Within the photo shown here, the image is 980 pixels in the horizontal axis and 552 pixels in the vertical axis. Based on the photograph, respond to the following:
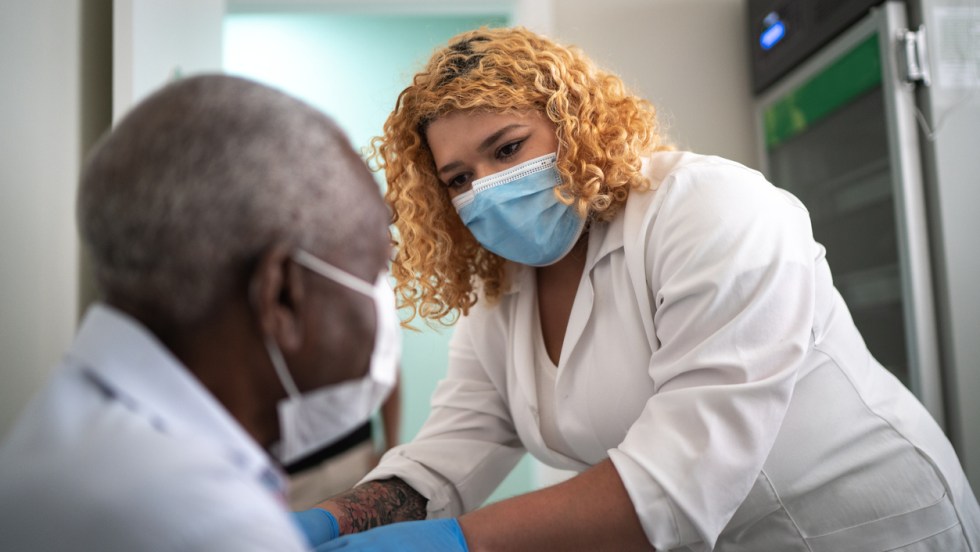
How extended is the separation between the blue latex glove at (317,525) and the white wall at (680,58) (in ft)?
6.00

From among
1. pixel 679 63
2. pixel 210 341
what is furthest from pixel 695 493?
pixel 679 63

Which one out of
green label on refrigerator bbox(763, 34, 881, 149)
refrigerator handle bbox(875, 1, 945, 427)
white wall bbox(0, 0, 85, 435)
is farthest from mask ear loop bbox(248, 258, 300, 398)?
green label on refrigerator bbox(763, 34, 881, 149)

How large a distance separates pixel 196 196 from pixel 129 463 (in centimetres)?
20

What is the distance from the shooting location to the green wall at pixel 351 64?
11.1 feet

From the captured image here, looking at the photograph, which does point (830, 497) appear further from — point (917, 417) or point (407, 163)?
point (407, 163)

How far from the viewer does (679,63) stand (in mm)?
2551

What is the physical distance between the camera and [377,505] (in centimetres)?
123

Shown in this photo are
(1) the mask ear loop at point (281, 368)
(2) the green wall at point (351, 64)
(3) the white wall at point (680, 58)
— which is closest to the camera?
(1) the mask ear loop at point (281, 368)

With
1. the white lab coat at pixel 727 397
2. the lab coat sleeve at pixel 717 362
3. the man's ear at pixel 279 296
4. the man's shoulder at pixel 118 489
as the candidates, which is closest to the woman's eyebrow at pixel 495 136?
the white lab coat at pixel 727 397

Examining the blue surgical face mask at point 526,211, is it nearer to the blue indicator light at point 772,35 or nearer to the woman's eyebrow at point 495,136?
the woman's eyebrow at point 495,136

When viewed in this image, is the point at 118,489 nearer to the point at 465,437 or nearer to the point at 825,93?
the point at 465,437

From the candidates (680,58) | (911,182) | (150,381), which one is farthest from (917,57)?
(150,381)

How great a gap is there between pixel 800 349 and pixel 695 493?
0.23 m

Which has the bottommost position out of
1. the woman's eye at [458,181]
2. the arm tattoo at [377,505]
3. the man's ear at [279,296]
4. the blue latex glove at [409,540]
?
the arm tattoo at [377,505]
